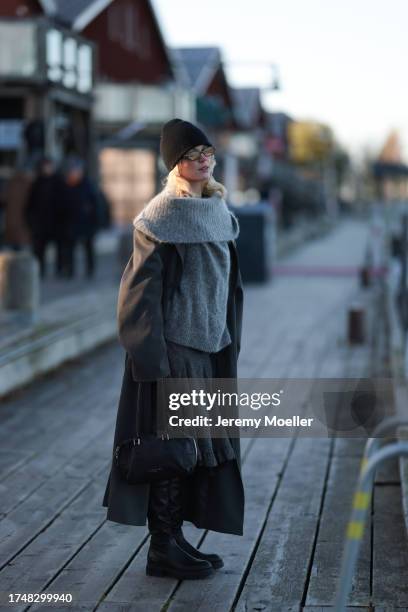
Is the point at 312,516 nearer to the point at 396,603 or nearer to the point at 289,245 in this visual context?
the point at 396,603

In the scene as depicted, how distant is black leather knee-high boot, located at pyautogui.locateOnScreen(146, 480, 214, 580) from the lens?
4.84 meters

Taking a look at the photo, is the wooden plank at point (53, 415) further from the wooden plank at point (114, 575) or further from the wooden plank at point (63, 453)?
the wooden plank at point (114, 575)

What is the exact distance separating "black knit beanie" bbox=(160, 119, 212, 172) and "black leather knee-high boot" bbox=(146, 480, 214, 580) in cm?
128

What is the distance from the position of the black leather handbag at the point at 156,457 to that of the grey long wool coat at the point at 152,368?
51 mm

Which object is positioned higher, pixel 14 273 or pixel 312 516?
pixel 14 273

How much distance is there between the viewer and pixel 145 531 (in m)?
5.73

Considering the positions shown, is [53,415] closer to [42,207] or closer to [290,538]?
[290,538]

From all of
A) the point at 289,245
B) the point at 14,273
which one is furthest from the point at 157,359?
the point at 289,245

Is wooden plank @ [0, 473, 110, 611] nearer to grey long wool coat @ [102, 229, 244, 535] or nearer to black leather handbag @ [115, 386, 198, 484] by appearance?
grey long wool coat @ [102, 229, 244, 535]

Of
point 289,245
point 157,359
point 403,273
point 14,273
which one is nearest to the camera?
point 157,359

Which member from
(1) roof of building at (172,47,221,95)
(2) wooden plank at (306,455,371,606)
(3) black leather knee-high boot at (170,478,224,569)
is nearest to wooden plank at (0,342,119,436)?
(2) wooden plank at (306,455,371,606)

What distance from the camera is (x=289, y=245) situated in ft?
115

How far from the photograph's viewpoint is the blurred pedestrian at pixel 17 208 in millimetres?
17422

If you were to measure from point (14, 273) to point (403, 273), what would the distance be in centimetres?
371
